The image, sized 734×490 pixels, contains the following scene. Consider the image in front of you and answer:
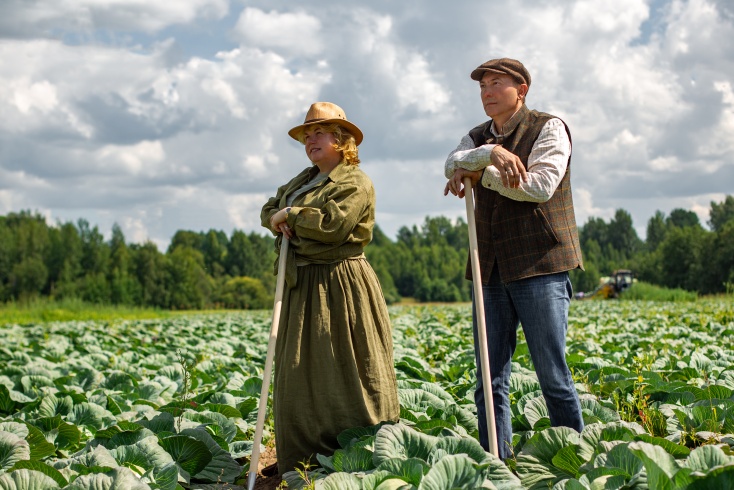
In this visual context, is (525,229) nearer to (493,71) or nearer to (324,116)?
(493,71)

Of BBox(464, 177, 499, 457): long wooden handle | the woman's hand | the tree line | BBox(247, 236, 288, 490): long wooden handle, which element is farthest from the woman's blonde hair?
the tree line

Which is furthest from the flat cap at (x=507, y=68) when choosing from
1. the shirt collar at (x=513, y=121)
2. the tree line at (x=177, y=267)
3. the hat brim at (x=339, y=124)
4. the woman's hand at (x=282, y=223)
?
the tree line at (x=177, y=267)

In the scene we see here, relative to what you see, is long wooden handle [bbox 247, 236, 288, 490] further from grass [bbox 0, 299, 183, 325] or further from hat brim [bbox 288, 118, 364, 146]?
grass [bbox 0, 299, 183, 325]

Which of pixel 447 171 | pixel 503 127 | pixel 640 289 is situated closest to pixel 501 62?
pixel 503 127

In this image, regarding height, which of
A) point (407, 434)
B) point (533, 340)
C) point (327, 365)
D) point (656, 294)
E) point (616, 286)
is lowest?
point (407, 434)

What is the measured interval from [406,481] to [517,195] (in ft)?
4.16

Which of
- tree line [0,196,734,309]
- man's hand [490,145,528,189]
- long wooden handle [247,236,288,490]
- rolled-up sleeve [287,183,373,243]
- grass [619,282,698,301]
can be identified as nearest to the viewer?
man's hand [490,145,528,189]

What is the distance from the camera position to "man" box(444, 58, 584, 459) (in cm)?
322

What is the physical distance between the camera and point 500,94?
3334 millimetres

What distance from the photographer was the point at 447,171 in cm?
345

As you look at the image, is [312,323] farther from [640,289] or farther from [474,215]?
[640,289]

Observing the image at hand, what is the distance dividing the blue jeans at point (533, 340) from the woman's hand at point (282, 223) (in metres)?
1.02

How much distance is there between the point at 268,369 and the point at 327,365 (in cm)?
32

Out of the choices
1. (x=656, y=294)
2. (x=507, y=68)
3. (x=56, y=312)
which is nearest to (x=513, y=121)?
(x=507, y=68)
